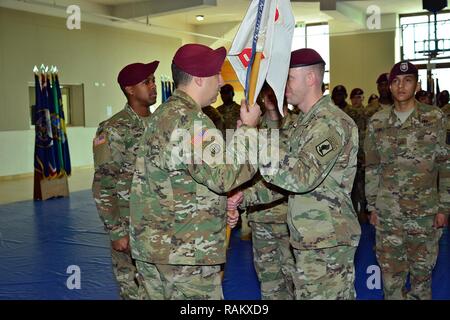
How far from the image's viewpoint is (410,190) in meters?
3.35

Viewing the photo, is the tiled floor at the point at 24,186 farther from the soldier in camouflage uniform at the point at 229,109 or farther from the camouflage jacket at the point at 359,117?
the camouflage jacket at the point at 359,117

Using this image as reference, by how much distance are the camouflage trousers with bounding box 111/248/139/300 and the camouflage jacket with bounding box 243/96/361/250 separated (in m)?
1.19

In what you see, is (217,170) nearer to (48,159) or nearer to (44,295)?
(44,295)

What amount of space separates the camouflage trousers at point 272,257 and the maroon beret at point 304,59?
1.33 m

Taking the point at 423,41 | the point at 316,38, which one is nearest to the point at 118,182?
the point at 423,41

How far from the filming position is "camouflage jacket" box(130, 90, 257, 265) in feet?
6.41

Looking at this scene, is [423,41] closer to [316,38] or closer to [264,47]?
[316,38]

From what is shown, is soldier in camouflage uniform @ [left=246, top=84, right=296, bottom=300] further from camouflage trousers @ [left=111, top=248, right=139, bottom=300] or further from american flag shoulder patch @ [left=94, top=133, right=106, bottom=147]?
american flag shoulder patch @ [left=94, top=133, right=106, bottom=147]

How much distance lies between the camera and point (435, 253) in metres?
3.36

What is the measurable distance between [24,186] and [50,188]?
74.1 inches

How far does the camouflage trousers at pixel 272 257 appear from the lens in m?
3.40

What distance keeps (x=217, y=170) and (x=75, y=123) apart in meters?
12.0

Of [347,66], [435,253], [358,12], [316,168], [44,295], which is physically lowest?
[44,295]
